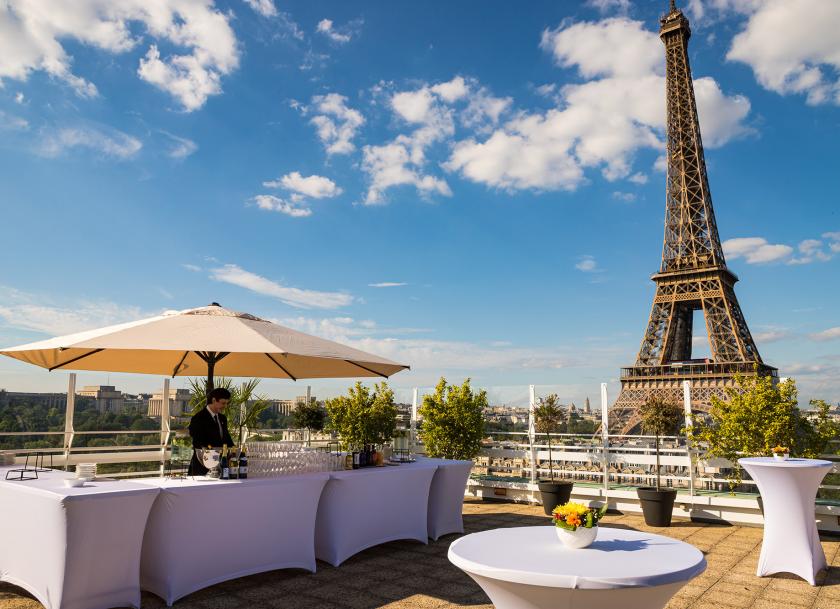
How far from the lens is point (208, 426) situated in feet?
16.6

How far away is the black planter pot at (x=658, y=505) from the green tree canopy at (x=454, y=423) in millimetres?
2786

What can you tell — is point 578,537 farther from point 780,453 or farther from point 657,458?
point 657,458

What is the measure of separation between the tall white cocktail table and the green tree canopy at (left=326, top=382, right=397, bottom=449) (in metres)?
5.87

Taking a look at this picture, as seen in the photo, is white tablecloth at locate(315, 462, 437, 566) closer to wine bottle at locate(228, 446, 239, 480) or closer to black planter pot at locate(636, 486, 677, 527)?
wine bottle at locate(228, 446, 239, 480)

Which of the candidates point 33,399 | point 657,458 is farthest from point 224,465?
point 33,399

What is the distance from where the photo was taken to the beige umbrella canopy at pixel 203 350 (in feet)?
13.8

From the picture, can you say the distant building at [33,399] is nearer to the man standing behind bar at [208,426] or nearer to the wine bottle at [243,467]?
the man standing behind bar at [208,426]

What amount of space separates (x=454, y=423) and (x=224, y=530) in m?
5.23

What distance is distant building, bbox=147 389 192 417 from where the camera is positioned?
32.5ft

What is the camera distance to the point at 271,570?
185 inches

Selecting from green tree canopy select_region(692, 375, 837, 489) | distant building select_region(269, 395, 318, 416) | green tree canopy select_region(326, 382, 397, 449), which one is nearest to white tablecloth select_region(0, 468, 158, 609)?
Result: green tree canopy select_region(326, 382, 397, 449)

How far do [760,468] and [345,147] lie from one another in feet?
26.3

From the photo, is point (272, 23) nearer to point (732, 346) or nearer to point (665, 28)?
point (732, 346)

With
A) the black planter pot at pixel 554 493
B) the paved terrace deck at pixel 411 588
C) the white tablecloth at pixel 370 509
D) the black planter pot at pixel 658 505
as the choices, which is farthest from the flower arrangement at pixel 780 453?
the white tablecloth at pixel 370 509
